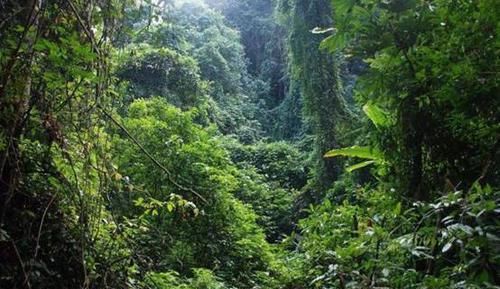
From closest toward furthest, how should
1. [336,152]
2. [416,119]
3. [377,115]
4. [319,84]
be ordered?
1. [416,119]
2. [377,115]
3. [336,152]
4. [319,84]

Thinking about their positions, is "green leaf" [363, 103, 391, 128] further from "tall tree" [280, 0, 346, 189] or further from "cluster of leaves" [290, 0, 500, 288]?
"tall tree" [280, 0, 346, 189]

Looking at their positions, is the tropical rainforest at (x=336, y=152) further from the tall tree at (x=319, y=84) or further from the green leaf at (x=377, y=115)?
the tall tree at (x=319, y=84)

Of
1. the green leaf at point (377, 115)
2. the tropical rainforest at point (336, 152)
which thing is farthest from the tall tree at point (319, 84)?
the green leaf at point (377, 115)

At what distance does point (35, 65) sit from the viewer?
2.01m

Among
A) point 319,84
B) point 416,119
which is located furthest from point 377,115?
point 319,84

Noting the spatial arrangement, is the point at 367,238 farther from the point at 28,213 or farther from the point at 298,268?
the point at 298,268

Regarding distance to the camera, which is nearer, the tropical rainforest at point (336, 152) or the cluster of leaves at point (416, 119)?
the tropical rainforest at point (336, 152)

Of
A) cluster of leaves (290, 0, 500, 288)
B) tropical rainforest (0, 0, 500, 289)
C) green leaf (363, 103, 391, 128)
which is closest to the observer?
tropical rainforest (0, 0, 500, 289)

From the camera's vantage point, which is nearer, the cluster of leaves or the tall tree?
the cluster of leaves

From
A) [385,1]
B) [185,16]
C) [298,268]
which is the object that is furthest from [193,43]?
[385,1]

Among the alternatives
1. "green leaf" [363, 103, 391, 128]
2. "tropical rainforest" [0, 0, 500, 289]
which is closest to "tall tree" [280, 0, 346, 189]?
"tropical rainforest" [0, 0, 500, 289]

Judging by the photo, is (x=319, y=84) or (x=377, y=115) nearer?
(x=377, y=115)

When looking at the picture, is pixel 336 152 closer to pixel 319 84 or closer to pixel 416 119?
pixel 416 119

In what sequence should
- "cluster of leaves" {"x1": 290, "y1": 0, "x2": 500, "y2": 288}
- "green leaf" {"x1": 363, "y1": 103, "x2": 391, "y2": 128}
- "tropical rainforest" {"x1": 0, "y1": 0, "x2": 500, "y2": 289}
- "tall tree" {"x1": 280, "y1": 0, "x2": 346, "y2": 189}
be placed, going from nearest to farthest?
1. "tropical rainforest" {"x1": 0, "y1": 0, "x2": 500, "y2": 289}
2. "cluster of leaves" {"x1": 290, "y1": 0, "x2": 500, "y2": 288}
3. "green leaf" {"x1": 363, "y1": 103, "x2": 391, "y2": 128}
4. "tall tree" {"x1": 280, "y1": 0, "x2": 346, "y2": 189}
